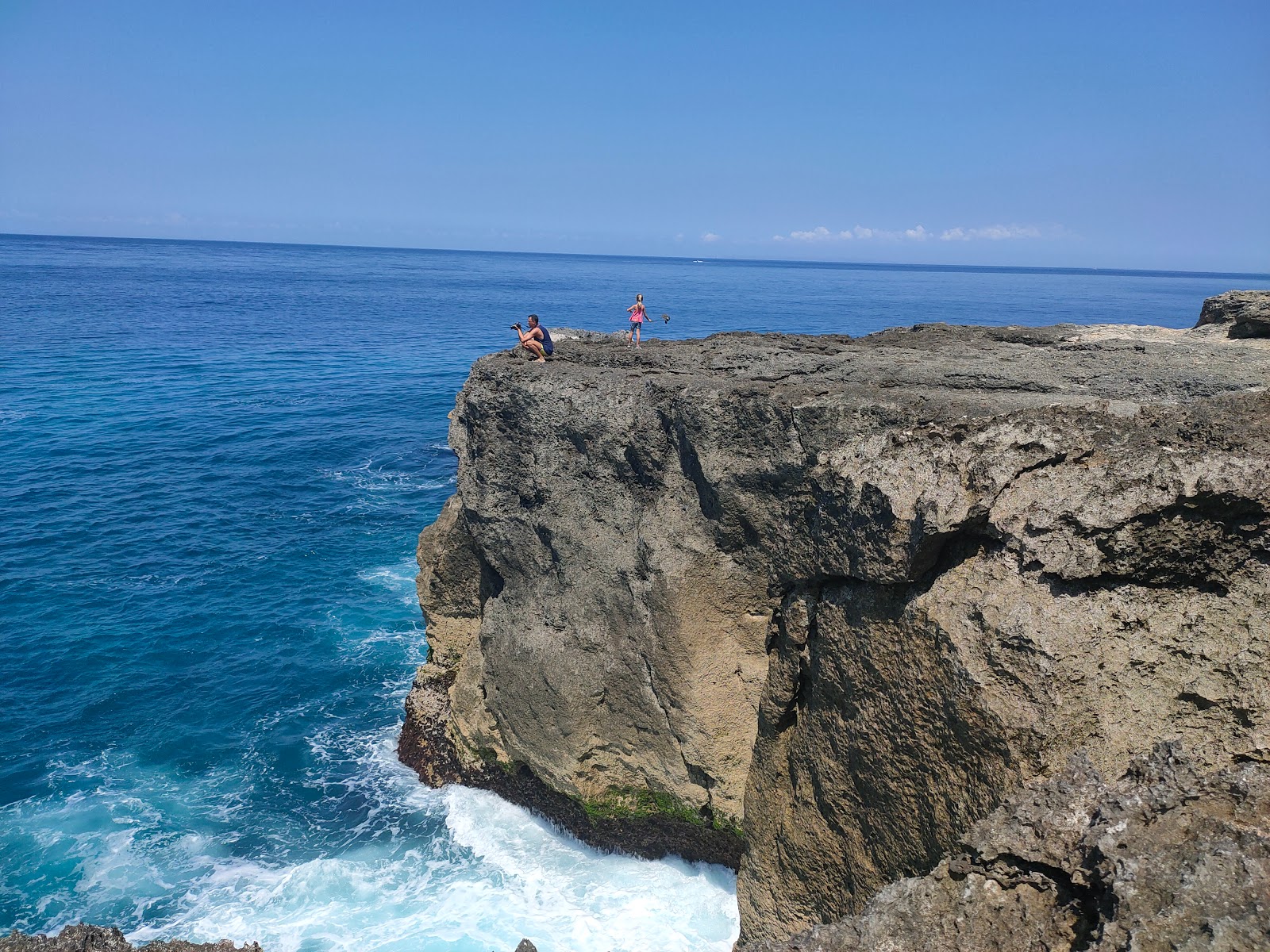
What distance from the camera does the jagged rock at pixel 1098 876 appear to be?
16.2 feet

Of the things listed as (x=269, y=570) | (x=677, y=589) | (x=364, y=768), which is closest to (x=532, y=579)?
(x=677, y=589)

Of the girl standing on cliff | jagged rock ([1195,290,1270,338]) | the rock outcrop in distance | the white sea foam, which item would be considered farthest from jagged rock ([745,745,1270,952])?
the girl standing on cliff

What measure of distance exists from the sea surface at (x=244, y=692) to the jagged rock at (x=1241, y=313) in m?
13.1

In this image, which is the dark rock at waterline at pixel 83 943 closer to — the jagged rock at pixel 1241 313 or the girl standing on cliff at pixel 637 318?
the girl standing on cliff at pixel 637 318

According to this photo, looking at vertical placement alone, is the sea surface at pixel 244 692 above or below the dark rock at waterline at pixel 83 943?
below

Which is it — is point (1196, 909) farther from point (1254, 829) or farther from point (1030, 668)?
point (1030, 668)

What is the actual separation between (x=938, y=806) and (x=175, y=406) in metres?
43.1

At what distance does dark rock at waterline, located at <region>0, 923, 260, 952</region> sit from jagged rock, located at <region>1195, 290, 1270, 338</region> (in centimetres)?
1744

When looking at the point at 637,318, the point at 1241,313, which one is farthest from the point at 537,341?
the point at 1241,313

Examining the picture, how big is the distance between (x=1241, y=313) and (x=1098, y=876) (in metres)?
12.1

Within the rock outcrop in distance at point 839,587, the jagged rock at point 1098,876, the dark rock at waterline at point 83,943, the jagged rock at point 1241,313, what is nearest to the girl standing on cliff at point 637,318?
the rock outcrop in distance at point 839,587

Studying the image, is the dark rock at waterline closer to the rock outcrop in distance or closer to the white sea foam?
the white sea foam

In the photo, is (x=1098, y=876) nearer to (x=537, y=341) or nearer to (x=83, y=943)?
(x=83, y=943)

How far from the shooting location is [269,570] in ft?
81.6
